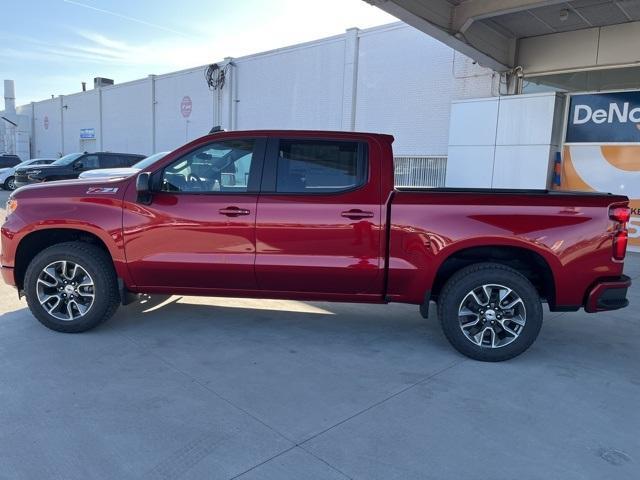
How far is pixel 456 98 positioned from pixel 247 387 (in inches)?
430

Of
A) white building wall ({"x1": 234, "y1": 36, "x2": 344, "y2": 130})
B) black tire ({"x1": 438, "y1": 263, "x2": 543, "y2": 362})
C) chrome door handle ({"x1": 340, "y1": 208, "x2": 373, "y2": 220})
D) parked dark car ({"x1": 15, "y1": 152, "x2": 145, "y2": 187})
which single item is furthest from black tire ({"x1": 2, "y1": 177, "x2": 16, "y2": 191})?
black tire ({"x1": 438, "y1": 263, "x2": 543, "y2": 362})

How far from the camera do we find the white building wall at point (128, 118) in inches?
1000

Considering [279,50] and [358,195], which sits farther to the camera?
[279,50]

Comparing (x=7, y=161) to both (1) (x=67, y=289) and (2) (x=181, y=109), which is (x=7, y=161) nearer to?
(2) (x=181, y=109)

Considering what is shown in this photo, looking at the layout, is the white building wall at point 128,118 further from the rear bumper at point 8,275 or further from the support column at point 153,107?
the rear bumper at point 8,275

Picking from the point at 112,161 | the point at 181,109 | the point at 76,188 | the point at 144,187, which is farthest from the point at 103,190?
the point at 181,109

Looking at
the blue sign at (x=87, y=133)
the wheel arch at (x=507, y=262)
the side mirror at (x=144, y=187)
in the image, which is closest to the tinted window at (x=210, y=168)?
the side mirror at (x=144, y=187)

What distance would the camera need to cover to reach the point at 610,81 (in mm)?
10391

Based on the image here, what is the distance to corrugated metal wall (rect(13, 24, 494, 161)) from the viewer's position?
13234 mm

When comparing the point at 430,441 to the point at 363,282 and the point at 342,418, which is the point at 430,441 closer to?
the point at 342,418

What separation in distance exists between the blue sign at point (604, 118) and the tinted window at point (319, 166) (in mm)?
8276

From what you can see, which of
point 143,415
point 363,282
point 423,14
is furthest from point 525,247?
point 423,14

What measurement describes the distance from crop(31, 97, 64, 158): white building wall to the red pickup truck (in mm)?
35080

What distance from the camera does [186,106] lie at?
73.5ft
